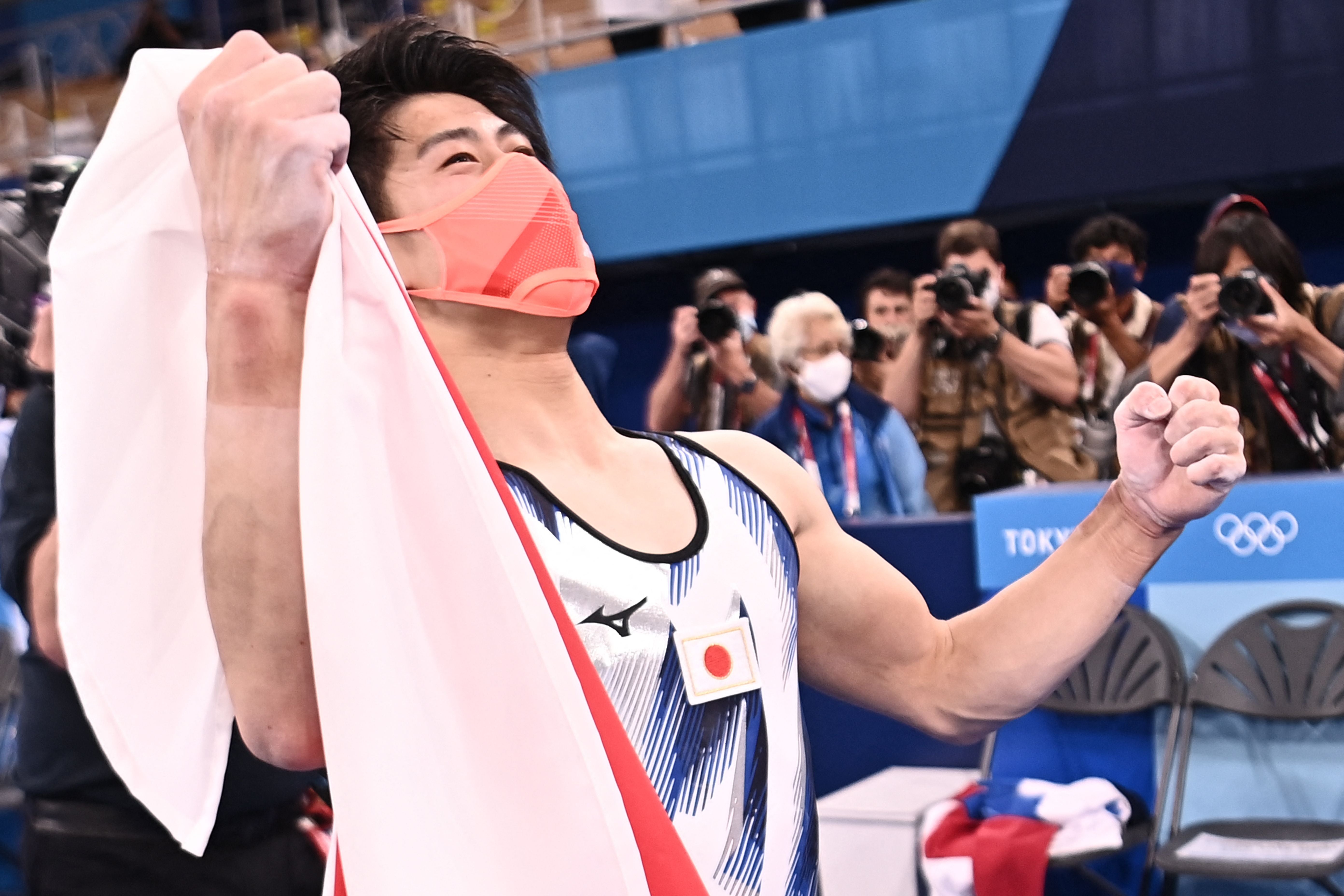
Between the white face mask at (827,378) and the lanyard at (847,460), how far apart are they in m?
0.04

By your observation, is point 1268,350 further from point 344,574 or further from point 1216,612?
point 344,574

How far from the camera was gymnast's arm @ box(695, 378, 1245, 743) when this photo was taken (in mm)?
1419

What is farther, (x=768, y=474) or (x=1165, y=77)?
(x=1165, y=77)

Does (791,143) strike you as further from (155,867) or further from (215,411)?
(215,411)

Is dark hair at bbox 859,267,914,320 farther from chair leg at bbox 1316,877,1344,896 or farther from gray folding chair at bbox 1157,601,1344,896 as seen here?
chair leg at bbox 1316,877,1344,896

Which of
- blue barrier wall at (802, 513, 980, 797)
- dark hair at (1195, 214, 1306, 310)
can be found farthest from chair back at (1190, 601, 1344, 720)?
dark hair at (1195, 214, 1306, 310)

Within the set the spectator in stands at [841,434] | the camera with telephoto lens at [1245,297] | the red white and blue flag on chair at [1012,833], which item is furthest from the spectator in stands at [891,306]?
the red white and blue flag on chair at [1012,833]

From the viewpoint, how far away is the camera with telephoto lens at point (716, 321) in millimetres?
4832

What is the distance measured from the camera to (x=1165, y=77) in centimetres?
661

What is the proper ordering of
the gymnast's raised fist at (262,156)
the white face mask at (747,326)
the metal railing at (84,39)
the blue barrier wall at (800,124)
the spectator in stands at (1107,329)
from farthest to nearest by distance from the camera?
the metal railing at (84,39), the blue barrier wall at (800,124), the white face mask at (747,326), the spectator in stands at (1107,329), the gymnast's raised fist at (262,156)

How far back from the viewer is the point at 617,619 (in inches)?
48.6

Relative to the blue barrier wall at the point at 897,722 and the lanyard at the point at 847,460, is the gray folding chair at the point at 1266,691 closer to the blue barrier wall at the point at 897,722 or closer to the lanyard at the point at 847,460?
the blue barrier wall at the point at 897,722

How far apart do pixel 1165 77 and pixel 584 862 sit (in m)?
6.46

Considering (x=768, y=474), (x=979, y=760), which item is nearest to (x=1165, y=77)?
(x=979, y=760)
